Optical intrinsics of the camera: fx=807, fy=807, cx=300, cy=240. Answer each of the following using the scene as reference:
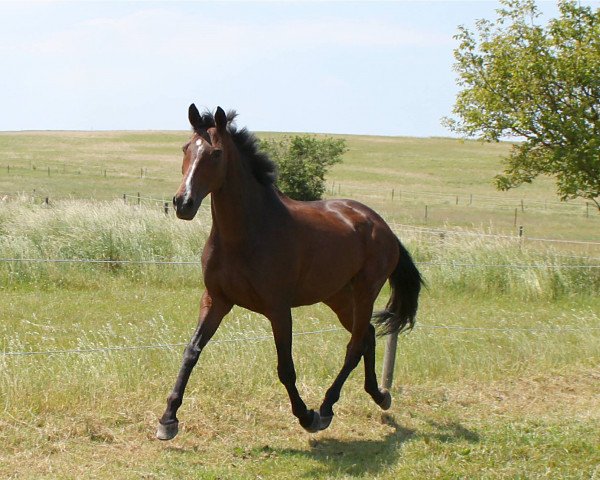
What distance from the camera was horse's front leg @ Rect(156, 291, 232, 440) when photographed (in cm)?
534

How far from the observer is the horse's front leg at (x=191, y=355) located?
534cm

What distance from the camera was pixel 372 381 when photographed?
6582mm

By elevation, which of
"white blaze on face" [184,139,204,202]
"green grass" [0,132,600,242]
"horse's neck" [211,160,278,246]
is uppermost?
"white blaze on face" [184,139,204,202]

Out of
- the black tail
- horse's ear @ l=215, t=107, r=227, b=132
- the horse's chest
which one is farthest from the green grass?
horse's ear @ l=215, t=107, r=227, b=132

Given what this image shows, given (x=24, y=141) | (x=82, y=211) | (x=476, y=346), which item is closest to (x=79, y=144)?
(x=24, y=141)

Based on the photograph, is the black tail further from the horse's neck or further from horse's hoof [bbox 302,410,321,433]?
the horse's neck

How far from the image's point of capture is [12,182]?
4631cm

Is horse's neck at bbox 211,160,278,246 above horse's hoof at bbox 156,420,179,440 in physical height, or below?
above

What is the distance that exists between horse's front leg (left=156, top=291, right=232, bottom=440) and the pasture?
0.24 m

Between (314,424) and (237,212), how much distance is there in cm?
166

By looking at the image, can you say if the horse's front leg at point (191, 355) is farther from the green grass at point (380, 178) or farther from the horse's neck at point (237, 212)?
the green grass at point (380, 178)

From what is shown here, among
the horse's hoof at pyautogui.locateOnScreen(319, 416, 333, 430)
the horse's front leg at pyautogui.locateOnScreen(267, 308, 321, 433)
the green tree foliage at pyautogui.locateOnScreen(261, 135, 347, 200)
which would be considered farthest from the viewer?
the green tree foliage at pyautogui.locateOnScreen(261, 135, 347, 200)

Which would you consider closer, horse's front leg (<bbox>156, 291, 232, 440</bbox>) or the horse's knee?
horse's front leg (<bbox>156, 291, 232, 440</bbox>)

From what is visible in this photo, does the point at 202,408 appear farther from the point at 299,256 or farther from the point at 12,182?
the point at 12,182
